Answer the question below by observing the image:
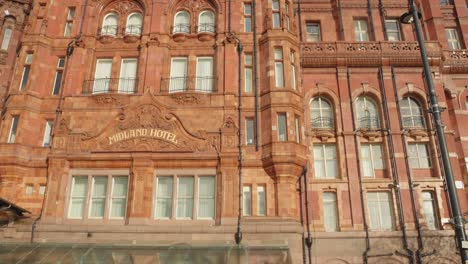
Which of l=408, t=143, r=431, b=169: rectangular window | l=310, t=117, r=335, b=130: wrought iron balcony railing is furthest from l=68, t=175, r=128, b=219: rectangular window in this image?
l=408, t=143, r=431, b=169: rectangular window

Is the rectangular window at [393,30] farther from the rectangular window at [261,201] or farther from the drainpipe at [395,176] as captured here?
the rectangular window at [261,201]

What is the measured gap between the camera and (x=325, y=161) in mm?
24125

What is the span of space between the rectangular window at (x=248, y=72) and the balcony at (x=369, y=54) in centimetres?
420

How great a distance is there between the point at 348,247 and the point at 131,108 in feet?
46.5

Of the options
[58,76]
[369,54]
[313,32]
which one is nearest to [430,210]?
[369,54]

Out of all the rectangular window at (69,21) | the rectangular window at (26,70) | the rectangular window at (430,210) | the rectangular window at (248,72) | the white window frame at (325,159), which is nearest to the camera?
the rectangular window at (430,210)

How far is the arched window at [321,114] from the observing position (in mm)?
24922

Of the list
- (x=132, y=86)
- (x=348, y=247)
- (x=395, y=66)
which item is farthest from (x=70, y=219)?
(x=395, y=66)

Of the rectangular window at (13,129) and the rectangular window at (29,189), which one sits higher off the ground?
the rectangular window at (13,129)

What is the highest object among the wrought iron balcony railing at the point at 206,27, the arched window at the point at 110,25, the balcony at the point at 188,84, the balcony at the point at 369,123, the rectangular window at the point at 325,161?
the arched window at the point at 110,25

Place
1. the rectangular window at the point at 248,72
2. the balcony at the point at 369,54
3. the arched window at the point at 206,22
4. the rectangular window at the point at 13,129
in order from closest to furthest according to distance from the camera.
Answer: the rectangular window at the point at 13,129, the rectangular window at the point at 248,72, the arched window at the point at 206,22, the balcony at the point at 369,54

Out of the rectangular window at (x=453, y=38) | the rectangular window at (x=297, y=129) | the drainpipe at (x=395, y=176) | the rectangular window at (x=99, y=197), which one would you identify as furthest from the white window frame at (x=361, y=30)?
the rectangular window at (x=99, y=197)

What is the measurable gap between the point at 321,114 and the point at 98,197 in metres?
14.2

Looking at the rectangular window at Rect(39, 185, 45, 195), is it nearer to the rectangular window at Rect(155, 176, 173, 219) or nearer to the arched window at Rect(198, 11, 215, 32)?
the rectangular window at Rect(155, 176, 173, 219)
